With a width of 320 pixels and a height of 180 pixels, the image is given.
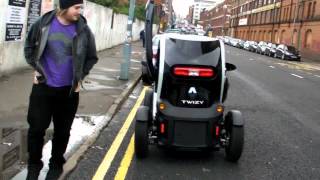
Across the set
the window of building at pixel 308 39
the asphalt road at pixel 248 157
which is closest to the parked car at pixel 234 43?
the window of building at pixel 308 39

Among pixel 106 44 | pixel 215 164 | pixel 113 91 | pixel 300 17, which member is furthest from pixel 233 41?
pixel 215 164

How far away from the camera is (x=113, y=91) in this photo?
12.8 metres

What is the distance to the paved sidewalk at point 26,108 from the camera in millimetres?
6465

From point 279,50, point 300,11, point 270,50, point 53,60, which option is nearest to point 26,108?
point 53,60

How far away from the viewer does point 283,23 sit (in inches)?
2849

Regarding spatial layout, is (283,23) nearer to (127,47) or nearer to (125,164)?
→ (127,47)

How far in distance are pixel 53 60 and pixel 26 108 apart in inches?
179

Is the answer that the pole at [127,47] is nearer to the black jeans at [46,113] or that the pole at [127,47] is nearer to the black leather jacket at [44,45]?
the black jeans at [46,113]

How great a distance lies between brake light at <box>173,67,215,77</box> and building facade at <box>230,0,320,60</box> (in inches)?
1937

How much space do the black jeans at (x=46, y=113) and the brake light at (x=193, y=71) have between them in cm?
157

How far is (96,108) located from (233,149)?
4177 mm

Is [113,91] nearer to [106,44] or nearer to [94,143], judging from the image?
[94,143]

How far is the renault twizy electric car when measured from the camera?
642cm

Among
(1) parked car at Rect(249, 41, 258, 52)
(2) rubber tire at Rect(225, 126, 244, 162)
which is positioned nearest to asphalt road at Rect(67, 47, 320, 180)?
(2) rubber tire at Rect(225, 126, 244, 162)
